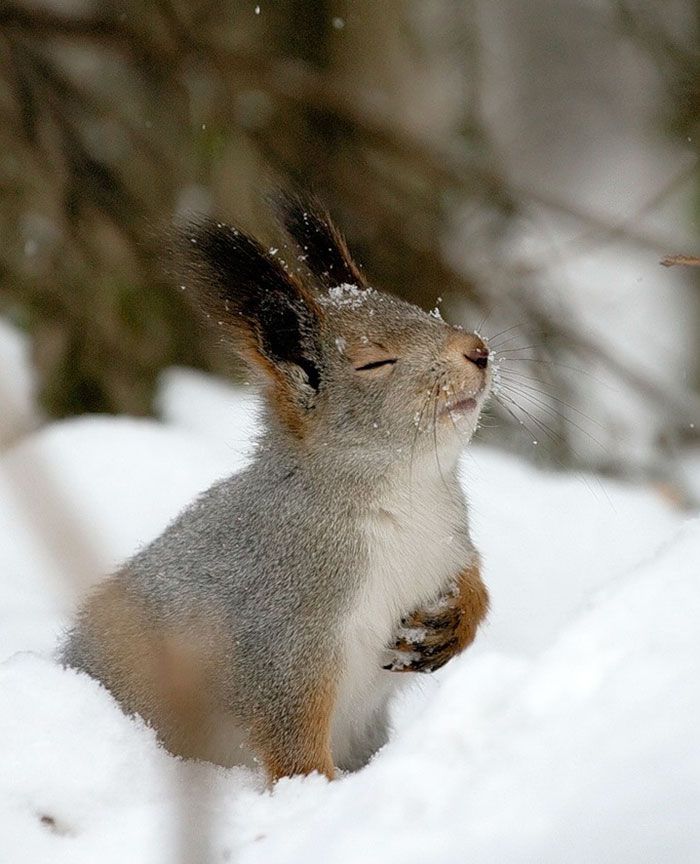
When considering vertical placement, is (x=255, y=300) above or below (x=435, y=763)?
below

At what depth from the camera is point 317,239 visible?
2854 millimetres

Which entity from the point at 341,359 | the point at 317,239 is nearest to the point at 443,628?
the point at 341,359

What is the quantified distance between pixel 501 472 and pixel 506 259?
1803 mm

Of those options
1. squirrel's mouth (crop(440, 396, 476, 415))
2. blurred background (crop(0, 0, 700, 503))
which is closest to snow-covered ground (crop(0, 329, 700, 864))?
squirrel's mouth (crop(440, 396, 476, 415))

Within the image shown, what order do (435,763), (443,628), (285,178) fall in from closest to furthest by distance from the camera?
(435,763)
(443,628)
(285,178)

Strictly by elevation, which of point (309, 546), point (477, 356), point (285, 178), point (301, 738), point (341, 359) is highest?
point (477, 356)

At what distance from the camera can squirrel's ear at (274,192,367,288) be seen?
2.84 metres

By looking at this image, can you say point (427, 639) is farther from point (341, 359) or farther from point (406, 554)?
point (341, 359)

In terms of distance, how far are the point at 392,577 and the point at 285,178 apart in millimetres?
2921

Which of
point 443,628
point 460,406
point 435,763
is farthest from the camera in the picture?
point 443,628

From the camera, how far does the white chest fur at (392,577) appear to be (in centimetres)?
251

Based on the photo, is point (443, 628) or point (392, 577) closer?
point (392, 577)

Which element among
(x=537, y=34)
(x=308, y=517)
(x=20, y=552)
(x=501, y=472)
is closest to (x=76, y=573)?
(x=308, y=517)

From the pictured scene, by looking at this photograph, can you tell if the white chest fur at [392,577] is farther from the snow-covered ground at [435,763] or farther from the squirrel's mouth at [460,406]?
the snow-covered ground at [435,763]
